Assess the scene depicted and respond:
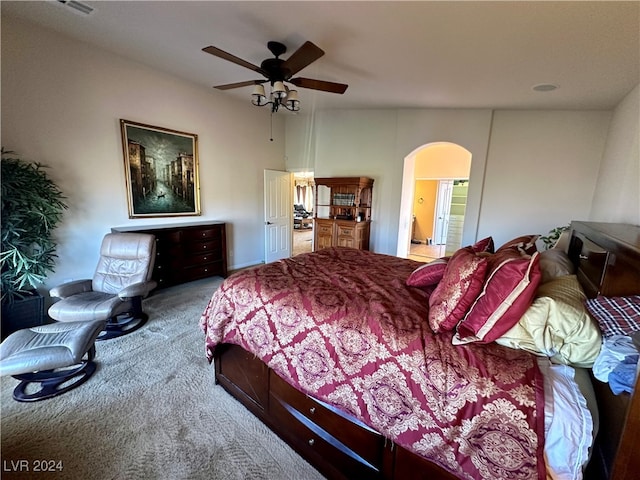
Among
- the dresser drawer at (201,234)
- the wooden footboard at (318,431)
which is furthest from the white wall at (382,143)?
the wooden footboard at (318,431)

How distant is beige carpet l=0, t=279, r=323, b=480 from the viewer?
4.90ft

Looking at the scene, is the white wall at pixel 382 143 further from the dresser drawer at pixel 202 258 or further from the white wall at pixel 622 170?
the dresser drawer at pixel 202 258

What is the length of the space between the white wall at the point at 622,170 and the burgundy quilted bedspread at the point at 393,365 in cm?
272

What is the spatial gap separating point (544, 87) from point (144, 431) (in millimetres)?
5065

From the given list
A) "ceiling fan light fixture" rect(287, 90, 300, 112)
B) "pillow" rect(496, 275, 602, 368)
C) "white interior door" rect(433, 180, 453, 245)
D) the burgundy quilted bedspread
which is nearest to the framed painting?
"ceiling fan light fixture" rect(287, 90, 300, 112)

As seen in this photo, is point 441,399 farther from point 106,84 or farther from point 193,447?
point 106,84

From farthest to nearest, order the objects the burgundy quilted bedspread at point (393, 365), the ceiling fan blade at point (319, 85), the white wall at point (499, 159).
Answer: the white wall at point (499, 159)
the ceiling fan blade at point (319, 85)
the burgundy quilted bedspread at point (393, 365)

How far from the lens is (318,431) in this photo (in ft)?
4.94

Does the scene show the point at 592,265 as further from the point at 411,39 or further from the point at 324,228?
the point at 324,228

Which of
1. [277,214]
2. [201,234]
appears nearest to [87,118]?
[201,234]

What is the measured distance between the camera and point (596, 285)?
1.36 m

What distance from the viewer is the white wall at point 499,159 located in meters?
3.86

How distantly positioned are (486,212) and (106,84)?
5835 mm

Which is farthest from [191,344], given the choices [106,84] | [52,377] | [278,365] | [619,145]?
[619,145]
